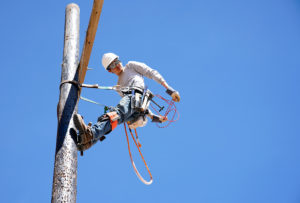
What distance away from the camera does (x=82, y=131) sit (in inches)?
158

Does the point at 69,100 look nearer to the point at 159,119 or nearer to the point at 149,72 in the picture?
the point at 149,72

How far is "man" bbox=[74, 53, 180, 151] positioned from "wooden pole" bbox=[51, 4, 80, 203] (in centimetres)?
17

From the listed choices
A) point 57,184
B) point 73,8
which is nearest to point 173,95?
point 73,8

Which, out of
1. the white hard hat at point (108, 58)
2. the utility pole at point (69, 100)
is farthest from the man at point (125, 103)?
the utility pole at point (69, 100)

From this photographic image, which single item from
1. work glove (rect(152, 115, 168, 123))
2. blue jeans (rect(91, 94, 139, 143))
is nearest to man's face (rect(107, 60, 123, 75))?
blue jeans (rect(91, 94, 139, 143))

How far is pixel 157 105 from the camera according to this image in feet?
19.0

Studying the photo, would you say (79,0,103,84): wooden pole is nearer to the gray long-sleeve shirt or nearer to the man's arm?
the gray long-sleeve shirt

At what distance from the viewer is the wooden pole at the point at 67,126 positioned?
3.58 m

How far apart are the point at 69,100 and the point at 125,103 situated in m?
0.76

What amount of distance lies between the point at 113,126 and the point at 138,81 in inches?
41.9

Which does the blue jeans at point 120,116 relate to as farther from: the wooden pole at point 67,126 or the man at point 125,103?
the wooden pole at point 67,126

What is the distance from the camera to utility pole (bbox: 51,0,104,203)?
362cm

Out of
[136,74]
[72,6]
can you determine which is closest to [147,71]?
[136,74]

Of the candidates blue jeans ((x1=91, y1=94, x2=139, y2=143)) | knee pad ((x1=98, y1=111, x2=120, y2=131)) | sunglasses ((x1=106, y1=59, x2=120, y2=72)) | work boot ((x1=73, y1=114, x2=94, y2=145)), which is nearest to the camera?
work boot ((x1=73, y1=114, x2=94, y2=145))
